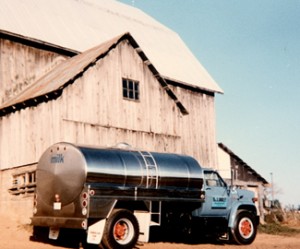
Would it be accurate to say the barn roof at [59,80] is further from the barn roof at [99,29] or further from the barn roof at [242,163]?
the barn roof at [242,163]

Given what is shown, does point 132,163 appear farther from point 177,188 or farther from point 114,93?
point 114,93

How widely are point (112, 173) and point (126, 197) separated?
821 mm

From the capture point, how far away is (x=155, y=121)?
21953mm

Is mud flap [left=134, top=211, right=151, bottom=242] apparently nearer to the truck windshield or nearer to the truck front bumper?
the truck front bumper

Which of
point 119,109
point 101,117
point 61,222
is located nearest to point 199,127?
point 119,109

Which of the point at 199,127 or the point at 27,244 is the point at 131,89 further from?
the point at 27,244

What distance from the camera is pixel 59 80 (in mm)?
19219

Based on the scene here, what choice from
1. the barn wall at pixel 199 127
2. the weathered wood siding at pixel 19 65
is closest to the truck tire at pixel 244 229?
the barn wall at pixel 199 127

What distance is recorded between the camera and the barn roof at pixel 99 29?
2328 cm

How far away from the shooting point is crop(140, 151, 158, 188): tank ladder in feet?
44.1

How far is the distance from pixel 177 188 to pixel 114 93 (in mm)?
7595

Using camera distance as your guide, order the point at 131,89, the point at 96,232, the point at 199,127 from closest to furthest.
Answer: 1. the point at 96,232
2. the point at 131,89
3. the point at 199,127

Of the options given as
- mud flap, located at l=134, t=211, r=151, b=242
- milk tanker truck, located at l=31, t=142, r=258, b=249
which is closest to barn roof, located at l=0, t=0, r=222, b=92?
milk tanker truck, located at l=31, t=142, r=258, b=249

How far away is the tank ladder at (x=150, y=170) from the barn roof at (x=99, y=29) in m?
11.4
